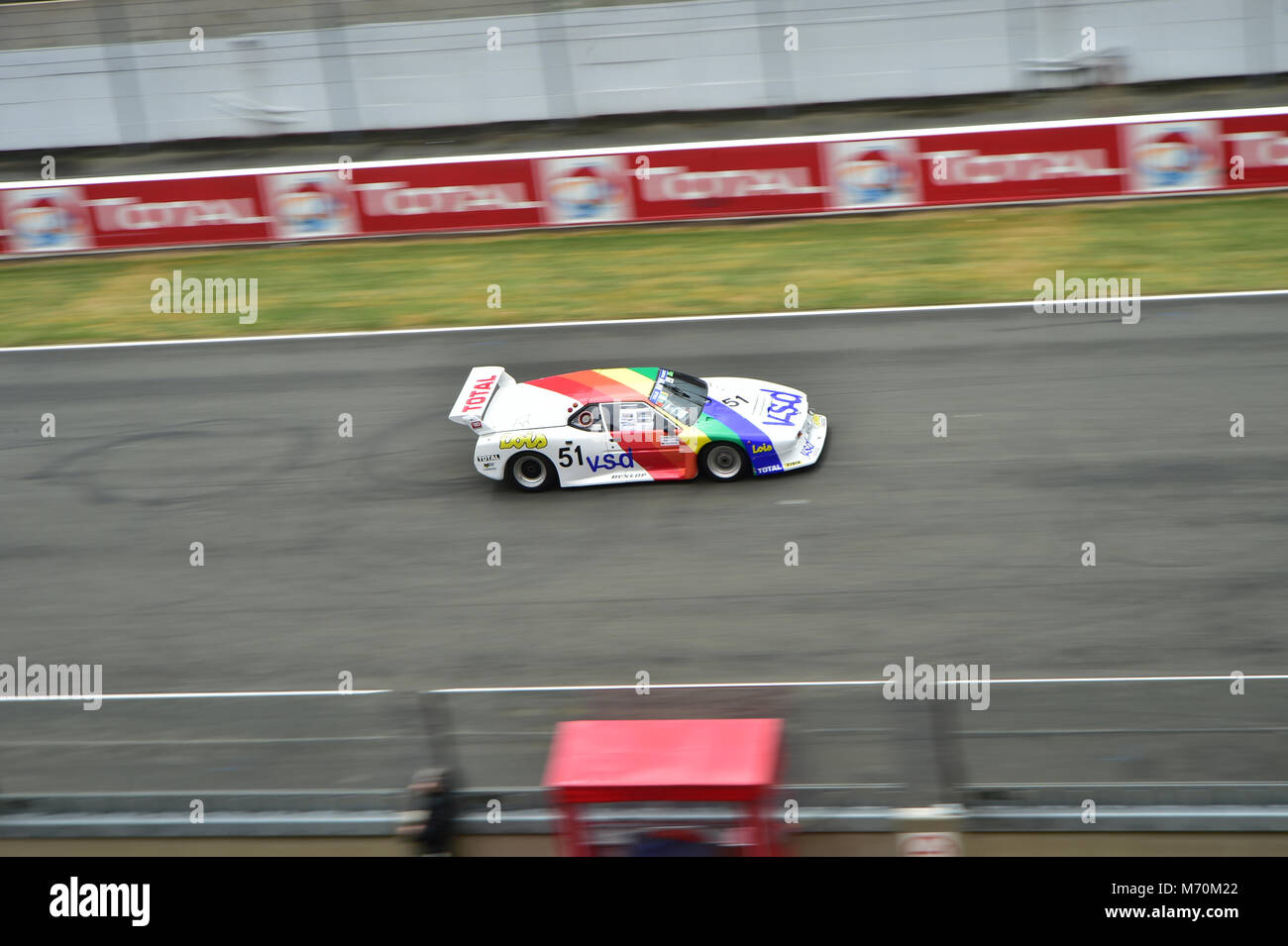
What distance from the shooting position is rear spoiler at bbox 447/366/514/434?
42.8ft

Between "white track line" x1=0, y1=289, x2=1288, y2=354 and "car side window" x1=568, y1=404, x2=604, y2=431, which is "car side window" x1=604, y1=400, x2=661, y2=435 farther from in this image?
"white track line" x1=0, y1=289, x2=1288, y2=354

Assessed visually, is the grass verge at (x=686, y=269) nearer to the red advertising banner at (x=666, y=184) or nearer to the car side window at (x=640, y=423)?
the red advertising banner at (x=666, y=184)

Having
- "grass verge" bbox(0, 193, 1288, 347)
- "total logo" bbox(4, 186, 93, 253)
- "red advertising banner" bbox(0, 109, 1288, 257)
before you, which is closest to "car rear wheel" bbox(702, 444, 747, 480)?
"grass verge" bbox(0, 193, 1288, 347)

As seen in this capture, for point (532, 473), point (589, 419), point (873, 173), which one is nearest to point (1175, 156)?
point (873, 173)

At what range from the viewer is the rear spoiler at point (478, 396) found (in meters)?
13.0

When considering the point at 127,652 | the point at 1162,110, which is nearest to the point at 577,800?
the point at 127,652

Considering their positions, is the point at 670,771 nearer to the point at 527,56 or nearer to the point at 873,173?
the point at 873,173

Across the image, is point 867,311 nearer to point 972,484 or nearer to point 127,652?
point 972,484

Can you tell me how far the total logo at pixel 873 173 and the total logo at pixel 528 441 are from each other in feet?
28.2

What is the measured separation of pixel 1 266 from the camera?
2136 centimetres

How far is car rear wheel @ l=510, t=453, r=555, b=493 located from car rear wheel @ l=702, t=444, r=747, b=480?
1.59 metres

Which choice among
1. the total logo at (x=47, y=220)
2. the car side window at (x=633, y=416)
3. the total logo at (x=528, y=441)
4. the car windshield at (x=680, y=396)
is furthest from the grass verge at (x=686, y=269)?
the total logo at (x=528, y=441)
